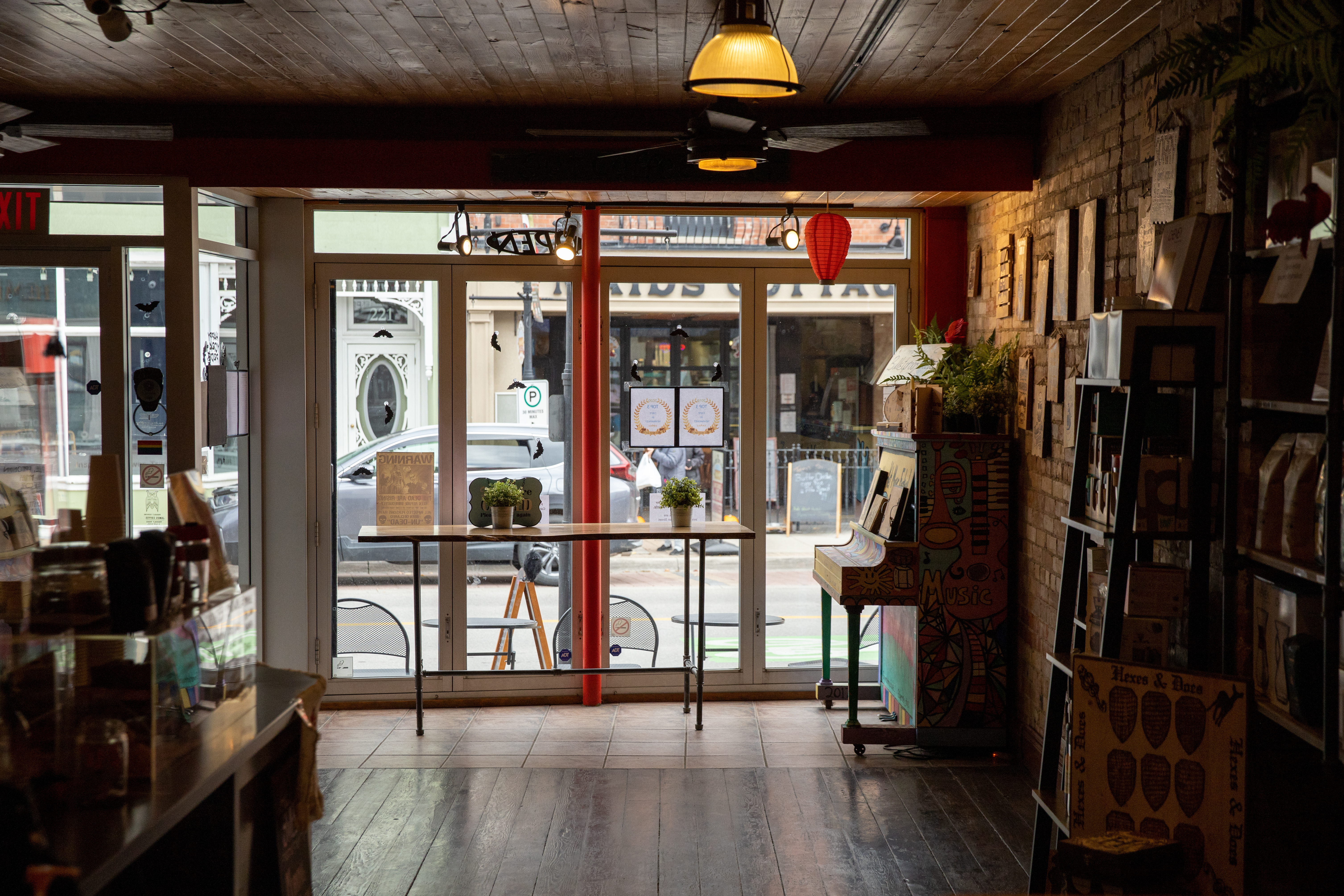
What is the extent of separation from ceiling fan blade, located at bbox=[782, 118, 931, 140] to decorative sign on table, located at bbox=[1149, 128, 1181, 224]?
783 mm

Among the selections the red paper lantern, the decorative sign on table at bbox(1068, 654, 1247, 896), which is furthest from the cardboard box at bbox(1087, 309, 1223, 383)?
the red paper lantern

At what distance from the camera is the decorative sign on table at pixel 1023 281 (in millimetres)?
5090

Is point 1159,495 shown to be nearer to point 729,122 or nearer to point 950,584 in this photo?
point 729,122

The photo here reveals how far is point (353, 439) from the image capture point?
6.10 metres

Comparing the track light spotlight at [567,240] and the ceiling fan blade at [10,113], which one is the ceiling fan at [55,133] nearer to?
the ceiling fan blade at [10,113]

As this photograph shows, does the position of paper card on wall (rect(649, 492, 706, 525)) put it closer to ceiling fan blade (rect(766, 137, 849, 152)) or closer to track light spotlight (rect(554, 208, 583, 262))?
track light spotlight (rect(554, 208, 583, 262))

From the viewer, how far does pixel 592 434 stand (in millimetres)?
6184

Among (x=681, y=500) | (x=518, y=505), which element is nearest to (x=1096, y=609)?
(x=681, y=500)

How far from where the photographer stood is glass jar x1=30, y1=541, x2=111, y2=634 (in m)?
2.23

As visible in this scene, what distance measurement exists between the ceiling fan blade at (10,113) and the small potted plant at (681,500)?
11.1 ft

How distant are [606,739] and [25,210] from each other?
371 centimetres

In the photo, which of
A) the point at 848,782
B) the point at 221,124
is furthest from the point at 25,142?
the point at 848,782

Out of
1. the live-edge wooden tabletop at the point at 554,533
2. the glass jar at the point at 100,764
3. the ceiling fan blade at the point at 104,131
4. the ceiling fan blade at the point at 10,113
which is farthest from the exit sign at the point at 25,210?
the glass jar at the point at 100,764

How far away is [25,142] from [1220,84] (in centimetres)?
377
